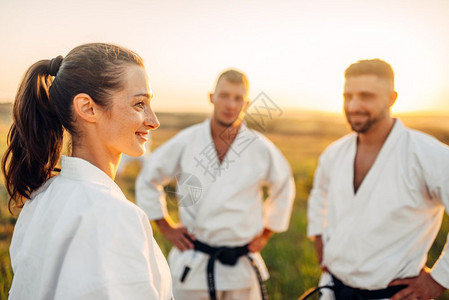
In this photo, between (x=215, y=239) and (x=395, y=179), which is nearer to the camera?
(x=395, y=179)

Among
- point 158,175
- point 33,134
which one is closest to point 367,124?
point 158,175

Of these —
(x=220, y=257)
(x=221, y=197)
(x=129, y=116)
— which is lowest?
(x=220, y=257)

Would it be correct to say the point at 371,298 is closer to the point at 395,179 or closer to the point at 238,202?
the point at 395,179

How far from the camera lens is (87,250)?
1.19 m

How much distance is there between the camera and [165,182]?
3672mm

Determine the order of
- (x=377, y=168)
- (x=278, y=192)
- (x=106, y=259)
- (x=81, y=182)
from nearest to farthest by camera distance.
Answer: (x=106, y=259), (x=81, y=182), (x=377, y=168), (x=278, y=192)

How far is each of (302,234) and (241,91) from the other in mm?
3442

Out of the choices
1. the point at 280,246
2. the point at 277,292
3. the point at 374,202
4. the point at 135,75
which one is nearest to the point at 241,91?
the point at 374,202

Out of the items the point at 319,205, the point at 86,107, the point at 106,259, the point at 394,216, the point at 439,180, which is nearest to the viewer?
the point at 106,259

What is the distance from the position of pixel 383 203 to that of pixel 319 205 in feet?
2.70

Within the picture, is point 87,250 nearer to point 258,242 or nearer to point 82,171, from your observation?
point 82,171

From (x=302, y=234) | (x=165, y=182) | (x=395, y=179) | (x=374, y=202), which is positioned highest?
(x=395, y=179)

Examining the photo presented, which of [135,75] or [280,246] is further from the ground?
[135,75]

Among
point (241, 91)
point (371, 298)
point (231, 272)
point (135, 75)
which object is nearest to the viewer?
point (135, 75)
